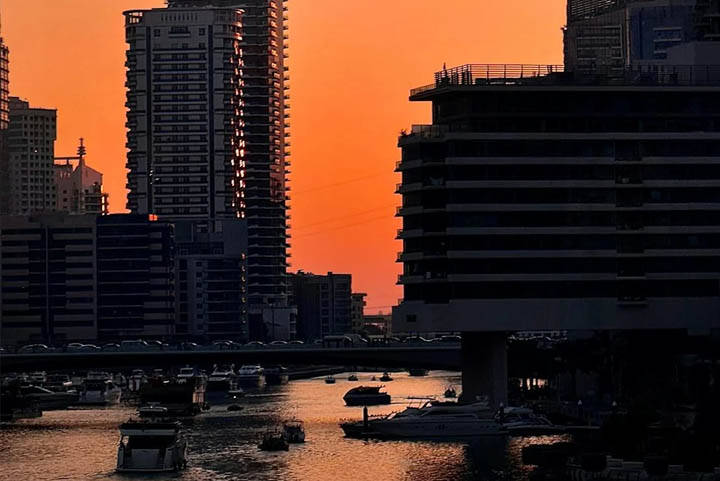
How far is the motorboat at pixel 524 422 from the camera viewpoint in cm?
17400

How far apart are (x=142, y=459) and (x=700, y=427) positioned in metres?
41.6

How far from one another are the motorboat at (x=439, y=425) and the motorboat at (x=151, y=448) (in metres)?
27.5

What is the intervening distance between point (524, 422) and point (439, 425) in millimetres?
7429

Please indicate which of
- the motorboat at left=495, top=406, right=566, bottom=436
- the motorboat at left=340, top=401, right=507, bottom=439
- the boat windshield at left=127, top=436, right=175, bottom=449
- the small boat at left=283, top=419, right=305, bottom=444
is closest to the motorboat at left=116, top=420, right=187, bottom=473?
the boat windshield at left=127, top=436, right=175, bottom=449

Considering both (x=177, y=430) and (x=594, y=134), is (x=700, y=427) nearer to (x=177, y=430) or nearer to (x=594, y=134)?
(x=177, y=430)

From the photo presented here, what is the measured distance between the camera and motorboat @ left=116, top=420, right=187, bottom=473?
5792 inches

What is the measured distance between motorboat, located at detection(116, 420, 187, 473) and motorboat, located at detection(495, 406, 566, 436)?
33.7 meters

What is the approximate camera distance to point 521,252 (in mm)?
181375

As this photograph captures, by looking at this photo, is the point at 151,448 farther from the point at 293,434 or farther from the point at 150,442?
the point at 293,434

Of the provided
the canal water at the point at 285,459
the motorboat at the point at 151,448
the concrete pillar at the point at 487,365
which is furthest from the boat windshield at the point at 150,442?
the concrete pillar at the point at 487,365

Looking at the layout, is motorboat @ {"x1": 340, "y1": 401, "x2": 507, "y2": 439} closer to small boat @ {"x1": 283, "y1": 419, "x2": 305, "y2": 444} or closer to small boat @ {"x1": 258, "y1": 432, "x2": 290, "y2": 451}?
small boat @ {"x1": 283, "y1": 419, "x2": 305, "y2": 444}

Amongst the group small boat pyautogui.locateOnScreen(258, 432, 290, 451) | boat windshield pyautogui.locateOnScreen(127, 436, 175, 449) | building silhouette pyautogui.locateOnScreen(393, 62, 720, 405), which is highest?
building silhouette pyautogui.locateOnScreen(393, 62, 720, 405)

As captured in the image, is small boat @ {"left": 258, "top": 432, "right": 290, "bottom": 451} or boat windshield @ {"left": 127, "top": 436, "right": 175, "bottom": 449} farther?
small boat @ {"left": 258, "top": 432, "right": 290, "bottom": 451}

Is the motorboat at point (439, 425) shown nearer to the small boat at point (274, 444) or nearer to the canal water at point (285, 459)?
the canal water at point (285, 459)
